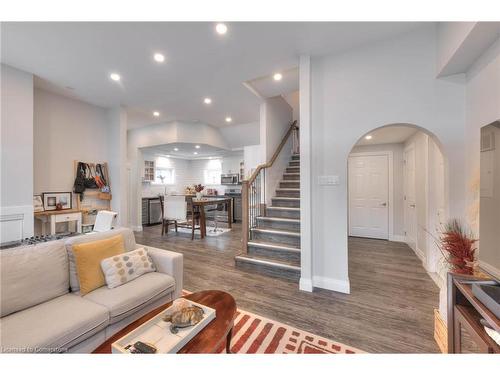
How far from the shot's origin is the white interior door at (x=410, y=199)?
12.4 feet

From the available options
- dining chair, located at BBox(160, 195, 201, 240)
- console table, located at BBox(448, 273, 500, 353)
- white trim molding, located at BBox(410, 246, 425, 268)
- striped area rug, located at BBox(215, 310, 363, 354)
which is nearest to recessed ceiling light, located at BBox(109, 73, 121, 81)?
dining chair, located at BBox(160, 195, 201, 240)

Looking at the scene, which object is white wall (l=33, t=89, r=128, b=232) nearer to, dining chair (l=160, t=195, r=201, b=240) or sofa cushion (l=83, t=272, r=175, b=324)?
dining chair (l=160, t=195, r=201, b=240)

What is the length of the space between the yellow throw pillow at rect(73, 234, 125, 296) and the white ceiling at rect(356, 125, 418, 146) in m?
4.04

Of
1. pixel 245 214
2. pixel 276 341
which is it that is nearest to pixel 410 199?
pixel 245 214

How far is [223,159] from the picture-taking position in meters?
7.73

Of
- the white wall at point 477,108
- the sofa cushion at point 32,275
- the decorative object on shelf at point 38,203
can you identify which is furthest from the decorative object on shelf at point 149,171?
the white wall at point 477,108

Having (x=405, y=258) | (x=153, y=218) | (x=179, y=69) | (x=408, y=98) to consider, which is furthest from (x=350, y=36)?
(x=153, y=218)

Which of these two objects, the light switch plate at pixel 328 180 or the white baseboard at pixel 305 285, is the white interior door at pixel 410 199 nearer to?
the light switch plate at pixel 328 180

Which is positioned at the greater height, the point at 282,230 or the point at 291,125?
the point at 291,125

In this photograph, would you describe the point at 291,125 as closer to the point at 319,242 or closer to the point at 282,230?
the point at 282,230

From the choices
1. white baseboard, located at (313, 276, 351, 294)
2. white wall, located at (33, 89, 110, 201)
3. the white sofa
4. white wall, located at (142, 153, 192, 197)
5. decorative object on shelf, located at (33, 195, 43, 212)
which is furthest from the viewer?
white wall, located at (142, 153, 192, 197)

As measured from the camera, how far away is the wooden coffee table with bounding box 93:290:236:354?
1.07 m
